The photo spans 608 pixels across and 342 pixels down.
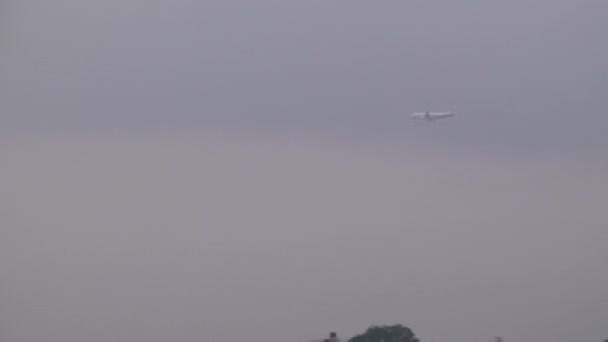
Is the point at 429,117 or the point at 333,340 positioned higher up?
the point at 429,117

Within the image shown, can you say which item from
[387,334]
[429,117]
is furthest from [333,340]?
[429,117]

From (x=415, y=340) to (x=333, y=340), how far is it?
4.62 m

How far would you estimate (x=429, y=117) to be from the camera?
15375cm

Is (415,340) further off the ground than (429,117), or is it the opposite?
(429,117)

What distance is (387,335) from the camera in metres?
150

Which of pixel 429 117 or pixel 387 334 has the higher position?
pixel 429 117

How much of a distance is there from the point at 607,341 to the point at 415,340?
12.3 meters

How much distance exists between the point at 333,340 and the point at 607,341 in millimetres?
16337

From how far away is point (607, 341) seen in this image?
6107 inches

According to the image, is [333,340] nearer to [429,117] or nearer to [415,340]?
[415,340]

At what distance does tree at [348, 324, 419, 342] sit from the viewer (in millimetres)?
150250

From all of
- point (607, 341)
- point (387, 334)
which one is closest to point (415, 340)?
point (387, 334)

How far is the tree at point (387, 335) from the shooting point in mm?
150250

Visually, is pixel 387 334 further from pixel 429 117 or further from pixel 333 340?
pixel 429 117
